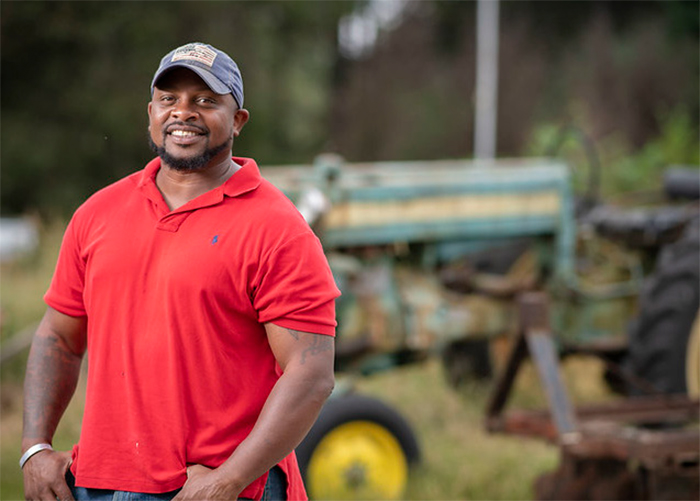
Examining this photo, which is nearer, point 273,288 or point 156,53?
point 273,288

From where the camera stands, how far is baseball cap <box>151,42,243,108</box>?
6.49 feet

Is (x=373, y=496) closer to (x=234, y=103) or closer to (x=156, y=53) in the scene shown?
(x=234, y=103)

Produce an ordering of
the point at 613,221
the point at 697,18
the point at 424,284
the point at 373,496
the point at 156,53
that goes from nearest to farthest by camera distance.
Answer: the point at 373,496 < the point at 424,284 < the point at 613,221 < the point at 697,18 < the point at 156,53

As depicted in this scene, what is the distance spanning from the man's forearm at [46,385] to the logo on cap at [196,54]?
0.73 m

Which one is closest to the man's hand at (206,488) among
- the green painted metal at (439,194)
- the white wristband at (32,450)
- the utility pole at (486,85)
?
the white wristband at (32,450)

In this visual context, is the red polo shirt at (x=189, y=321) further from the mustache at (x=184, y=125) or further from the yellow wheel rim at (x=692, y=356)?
the yellow wheel rim at (x=692, y=356)

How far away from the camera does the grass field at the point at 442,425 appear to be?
464cm

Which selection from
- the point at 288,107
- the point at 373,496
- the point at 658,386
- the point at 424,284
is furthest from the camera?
the point at 288,107

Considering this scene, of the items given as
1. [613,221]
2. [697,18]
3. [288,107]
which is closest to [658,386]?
[613,221]

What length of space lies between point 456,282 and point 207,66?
3.70 meters

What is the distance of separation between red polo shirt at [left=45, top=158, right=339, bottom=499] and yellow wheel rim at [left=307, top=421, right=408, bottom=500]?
246 centimetres

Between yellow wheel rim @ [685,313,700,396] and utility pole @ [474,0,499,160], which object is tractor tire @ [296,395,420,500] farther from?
utility pole @ [474,0,499,160]

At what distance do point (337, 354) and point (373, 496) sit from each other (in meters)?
0.89

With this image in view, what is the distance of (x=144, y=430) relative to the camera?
197 centimetres
